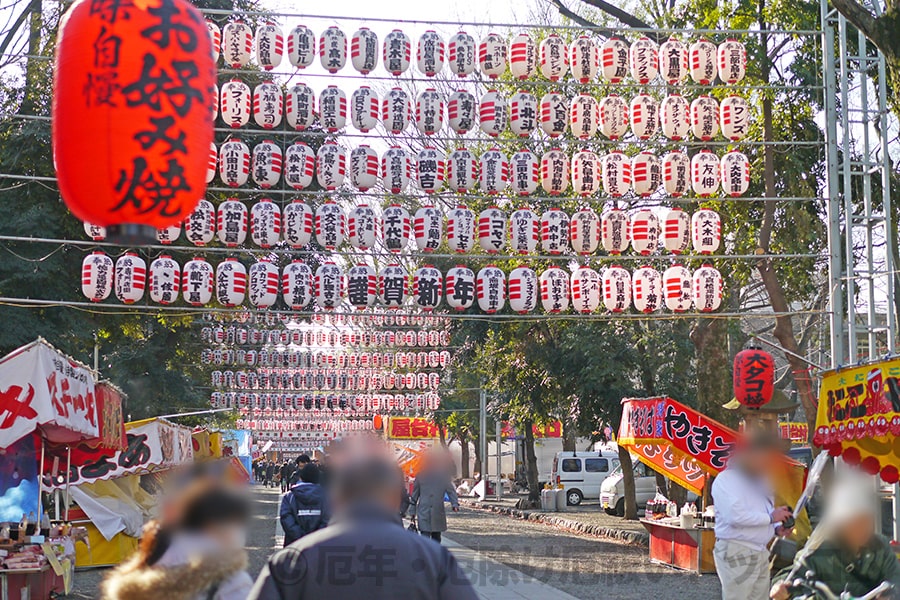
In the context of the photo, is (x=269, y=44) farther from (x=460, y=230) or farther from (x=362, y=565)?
(x=362, y=565)

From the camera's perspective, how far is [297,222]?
61.0 ft

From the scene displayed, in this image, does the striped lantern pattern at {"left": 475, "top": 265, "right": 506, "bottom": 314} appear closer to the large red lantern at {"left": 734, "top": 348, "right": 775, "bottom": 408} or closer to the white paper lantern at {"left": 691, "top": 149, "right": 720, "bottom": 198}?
the white paper lantern at {"left": 691, "top": 149, "right": 720, "bottom": 198}

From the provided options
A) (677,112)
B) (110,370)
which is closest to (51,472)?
(677,112)

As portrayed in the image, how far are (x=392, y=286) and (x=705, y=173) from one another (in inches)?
226

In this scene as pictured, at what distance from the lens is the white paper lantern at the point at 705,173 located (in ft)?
60.4

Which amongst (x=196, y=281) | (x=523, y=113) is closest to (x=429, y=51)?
(x=523, y=113)

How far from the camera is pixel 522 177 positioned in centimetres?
1866

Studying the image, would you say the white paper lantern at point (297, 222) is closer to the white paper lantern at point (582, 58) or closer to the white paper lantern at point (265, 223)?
the white paper lantern at point (265, 223)

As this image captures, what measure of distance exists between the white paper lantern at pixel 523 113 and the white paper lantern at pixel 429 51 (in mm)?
1546

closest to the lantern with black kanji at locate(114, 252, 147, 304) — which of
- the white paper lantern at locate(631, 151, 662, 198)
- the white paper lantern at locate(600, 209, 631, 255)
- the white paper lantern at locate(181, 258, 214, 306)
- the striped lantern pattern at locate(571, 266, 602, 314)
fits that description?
the white paper lantern at locate(181, 258, 214, 306)

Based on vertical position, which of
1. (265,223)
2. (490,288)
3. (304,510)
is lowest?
(304,510)

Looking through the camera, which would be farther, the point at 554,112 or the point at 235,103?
the point at 554,112

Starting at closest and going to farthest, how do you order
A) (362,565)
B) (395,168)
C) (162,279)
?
1. (362,565)
2. (395,168)
3. (162,279)

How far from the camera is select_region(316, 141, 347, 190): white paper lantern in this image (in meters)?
18.3
